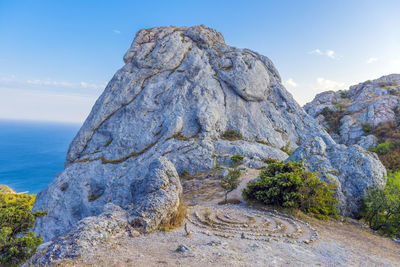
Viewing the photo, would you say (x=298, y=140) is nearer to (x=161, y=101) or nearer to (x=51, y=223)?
(x=161, y=101)

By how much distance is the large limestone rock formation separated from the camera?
33250 millimetres

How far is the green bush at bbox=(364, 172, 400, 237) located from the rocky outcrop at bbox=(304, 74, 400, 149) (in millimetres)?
40425

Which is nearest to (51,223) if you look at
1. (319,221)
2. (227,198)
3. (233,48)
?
(227,198)

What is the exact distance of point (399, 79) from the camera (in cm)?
8388

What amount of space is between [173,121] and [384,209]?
30892mm

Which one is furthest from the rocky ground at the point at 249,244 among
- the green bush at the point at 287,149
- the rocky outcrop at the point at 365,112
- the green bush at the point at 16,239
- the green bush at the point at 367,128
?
the green bush at the point at 367,128

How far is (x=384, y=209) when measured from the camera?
17734 millimetres

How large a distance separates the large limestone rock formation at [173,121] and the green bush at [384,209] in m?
5.22

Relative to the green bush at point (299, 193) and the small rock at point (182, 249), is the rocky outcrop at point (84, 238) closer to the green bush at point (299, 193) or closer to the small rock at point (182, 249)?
the small rock at point (182, 249)

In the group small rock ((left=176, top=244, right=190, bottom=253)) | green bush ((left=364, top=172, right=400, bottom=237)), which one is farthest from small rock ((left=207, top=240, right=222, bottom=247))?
green bush ((left=364, top=172, right=400, bottom=237))

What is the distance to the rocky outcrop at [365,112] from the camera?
2333 inches

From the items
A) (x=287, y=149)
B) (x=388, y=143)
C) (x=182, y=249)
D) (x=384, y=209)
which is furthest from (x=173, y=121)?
(x=388, y=143)

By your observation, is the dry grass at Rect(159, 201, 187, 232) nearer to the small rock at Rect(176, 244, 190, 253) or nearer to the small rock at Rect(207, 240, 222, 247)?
the small rock at Rect(176, 244, 190, 253)

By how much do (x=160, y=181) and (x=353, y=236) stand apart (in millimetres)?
14110
